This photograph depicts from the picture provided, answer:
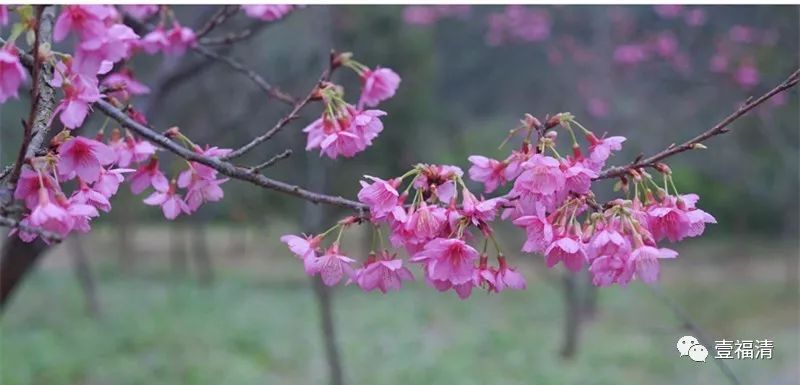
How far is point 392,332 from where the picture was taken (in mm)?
4766

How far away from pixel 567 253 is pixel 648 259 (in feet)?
0.27

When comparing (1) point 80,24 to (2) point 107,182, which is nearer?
(1) point 80,24

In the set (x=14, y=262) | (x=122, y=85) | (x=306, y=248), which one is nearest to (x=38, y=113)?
(x=122, y=85)

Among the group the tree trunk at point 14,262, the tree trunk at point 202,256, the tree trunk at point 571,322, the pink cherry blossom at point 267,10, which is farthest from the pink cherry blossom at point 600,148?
the tree trunk at point 202,256

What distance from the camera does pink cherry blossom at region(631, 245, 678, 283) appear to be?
0.85 meters

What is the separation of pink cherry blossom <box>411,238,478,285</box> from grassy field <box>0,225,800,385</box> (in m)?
1.10

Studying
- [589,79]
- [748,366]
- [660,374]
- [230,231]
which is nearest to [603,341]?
[660,374]

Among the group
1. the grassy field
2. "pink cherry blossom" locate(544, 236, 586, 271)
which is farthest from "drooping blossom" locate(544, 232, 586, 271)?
the grassy field

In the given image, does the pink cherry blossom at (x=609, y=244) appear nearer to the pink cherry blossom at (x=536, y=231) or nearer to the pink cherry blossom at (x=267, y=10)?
the pink cherry blossom at (x=536, y=231)

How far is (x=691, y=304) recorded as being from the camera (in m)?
5.70

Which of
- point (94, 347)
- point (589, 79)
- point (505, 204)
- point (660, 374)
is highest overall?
point (505, 204)

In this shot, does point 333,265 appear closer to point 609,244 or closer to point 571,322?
point 609,244

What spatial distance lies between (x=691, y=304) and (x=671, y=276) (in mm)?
1516

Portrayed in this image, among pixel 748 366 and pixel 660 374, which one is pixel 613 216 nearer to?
pixel 748 366
